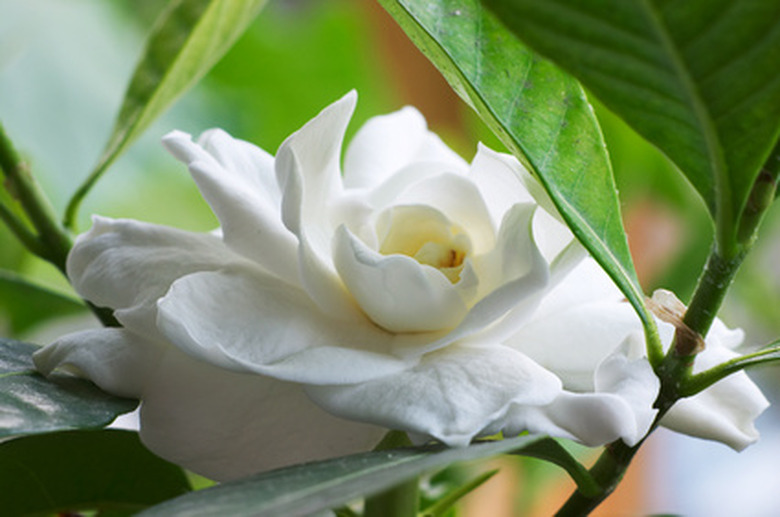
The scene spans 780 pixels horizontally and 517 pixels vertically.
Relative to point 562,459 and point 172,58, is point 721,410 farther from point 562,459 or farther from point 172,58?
point 172,58

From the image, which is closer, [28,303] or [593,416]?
[593,416]

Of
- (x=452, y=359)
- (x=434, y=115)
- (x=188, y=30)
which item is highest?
(x=188, y=30)

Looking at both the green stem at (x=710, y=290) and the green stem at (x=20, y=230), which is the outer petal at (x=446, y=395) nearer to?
the green stem at (x=710, y=290)

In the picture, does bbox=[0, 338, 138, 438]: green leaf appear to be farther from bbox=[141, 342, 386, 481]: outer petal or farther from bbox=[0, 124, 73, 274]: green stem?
bbox=[0, 124, 73, 274]: green stem

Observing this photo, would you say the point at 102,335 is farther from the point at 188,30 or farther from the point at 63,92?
the point at 63,92

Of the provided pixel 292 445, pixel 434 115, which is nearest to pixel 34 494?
pixel 292 445

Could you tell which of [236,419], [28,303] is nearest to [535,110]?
[236,419]
